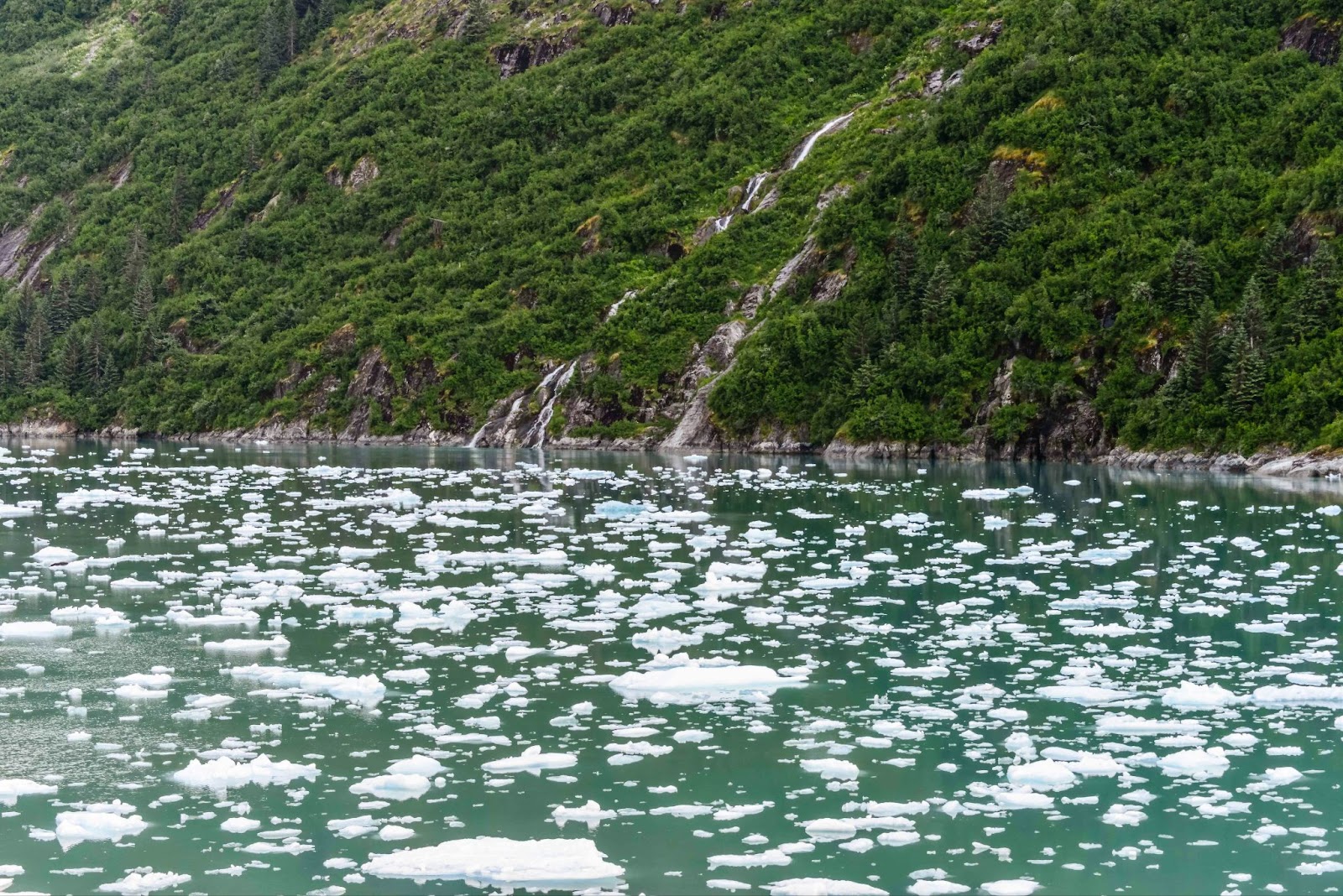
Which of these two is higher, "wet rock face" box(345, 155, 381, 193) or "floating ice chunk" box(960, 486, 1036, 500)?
"wet rock face" box(345, 155, 381, 193)

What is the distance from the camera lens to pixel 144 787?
1417 centimetres

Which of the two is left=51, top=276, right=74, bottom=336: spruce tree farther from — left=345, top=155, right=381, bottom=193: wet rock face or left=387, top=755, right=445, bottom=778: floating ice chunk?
left=387, top=755, right=445, bottom=778: floating ice chunk

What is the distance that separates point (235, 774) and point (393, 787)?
1.69 m

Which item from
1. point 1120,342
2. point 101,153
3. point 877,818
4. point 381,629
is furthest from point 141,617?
point 101,153

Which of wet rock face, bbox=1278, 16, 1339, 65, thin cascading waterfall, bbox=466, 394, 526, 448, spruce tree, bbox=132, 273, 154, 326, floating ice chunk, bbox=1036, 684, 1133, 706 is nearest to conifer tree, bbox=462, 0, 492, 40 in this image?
spruce tree, bbox=132, 273, 154, 326

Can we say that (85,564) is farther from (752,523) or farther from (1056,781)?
(1056,781)

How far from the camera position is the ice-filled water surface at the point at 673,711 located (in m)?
12.3

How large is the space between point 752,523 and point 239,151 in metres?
123

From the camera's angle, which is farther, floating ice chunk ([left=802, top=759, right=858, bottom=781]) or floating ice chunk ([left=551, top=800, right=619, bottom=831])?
floating ice chunk ([left=802, top=759, right=858, bottom=781])

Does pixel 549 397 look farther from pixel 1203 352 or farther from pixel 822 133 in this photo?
pixel 1203 352

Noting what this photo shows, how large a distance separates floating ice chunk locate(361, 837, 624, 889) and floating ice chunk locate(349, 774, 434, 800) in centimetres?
181

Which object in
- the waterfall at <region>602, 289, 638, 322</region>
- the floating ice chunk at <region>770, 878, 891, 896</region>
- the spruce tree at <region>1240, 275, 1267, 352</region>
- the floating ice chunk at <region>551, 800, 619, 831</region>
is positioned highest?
the waterfall at <region>602, 289, 638, 322</region>

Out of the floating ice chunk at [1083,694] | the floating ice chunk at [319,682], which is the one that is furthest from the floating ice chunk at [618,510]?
the floating ice chunk at [1083,694]

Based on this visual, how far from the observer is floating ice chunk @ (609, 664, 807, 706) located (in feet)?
59.6
